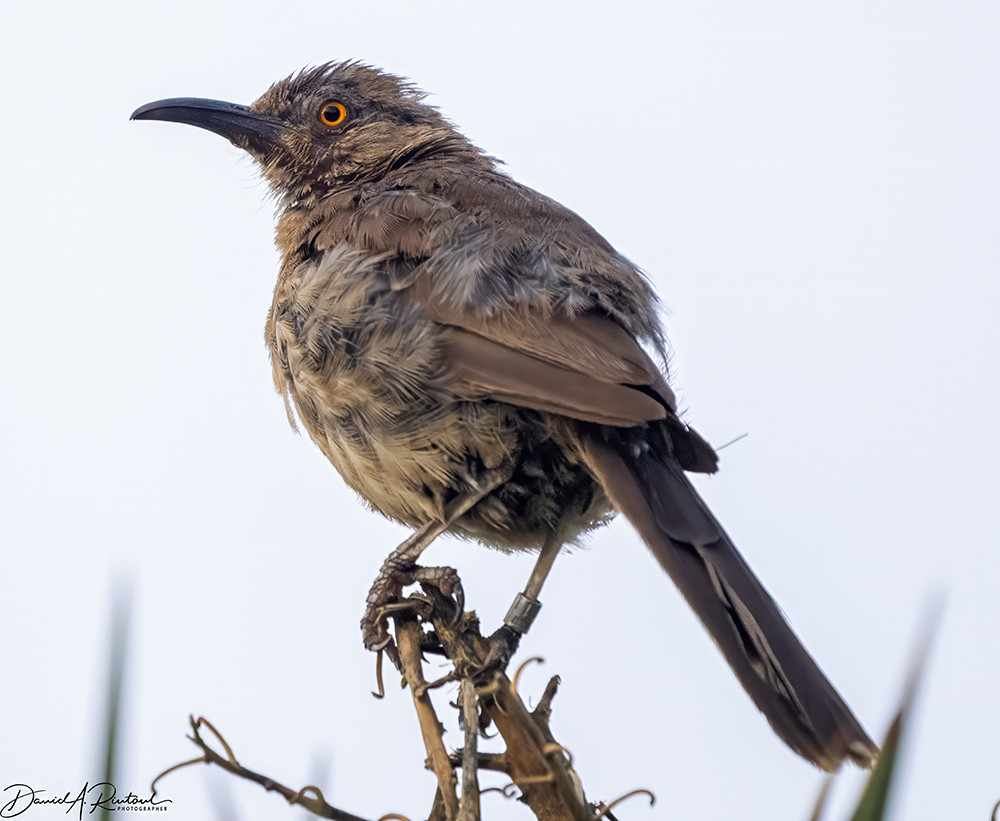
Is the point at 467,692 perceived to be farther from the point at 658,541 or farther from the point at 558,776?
the point at 658,541

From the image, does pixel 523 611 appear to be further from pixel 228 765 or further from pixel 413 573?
pixel 228 765

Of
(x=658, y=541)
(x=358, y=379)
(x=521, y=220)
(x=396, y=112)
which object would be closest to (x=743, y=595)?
(x=658, y=541)

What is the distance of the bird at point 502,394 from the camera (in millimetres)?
3148

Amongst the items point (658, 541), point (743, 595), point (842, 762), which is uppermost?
point (658, 541)

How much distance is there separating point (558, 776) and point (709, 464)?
66.1 inches

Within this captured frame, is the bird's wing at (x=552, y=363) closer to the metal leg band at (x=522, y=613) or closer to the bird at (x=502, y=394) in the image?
the bird at (x=502, y=394)

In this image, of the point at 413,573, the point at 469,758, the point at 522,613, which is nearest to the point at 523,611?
the point at 522,613

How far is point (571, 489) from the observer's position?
149 inches

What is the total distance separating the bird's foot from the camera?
321 centimetres

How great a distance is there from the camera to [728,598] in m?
3.03

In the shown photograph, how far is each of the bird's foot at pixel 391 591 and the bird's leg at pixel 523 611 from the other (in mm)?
220

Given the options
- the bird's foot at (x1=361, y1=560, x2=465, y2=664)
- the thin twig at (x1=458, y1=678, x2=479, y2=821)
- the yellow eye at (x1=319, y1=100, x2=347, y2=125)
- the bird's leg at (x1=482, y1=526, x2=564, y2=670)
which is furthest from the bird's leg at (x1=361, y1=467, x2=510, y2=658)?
the yellow eye at (x1=319, y1=100, x2=347, y2=125)

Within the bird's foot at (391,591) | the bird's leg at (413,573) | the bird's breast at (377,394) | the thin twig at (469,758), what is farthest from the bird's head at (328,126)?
the thin twig at (469,758)

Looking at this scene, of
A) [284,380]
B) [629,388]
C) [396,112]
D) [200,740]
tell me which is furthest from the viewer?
[396,112]
